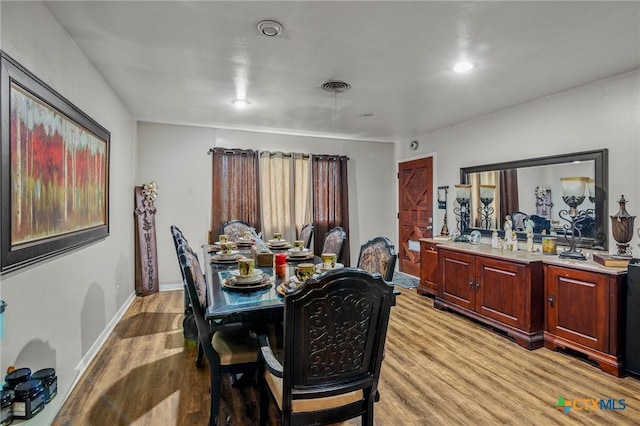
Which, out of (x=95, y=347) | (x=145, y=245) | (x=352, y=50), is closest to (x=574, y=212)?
(x=352, y=50)

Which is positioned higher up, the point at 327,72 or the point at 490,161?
the point at 327,72

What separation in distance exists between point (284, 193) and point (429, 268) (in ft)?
8.33

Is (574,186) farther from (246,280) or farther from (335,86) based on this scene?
(246,280)

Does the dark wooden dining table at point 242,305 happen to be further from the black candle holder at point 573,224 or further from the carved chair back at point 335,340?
the black candle holder at point 573,224

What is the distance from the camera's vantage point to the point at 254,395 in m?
2.29

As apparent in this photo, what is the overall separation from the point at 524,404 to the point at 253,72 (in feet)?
10.8

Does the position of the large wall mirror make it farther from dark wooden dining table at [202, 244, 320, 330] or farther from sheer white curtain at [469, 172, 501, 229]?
dark wooden dining table at [202, 244, 320, 330]

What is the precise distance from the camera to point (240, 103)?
12.7 feet

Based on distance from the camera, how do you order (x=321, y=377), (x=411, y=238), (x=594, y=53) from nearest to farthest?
(x=321, y=377), (x=594, y=53), (x=411, y=238)

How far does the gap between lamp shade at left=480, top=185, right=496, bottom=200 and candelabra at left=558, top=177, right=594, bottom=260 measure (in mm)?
962

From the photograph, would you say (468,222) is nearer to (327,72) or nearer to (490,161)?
(490,161)

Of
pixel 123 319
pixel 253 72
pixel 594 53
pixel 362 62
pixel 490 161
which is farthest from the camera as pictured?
pixel 490 161

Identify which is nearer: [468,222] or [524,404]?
[524,404]

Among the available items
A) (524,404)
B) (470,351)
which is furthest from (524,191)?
(524,404)
